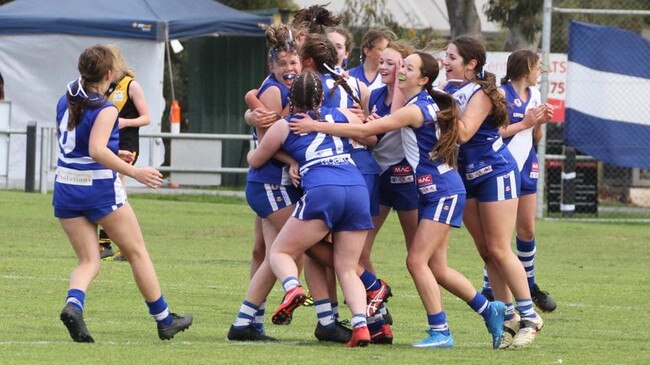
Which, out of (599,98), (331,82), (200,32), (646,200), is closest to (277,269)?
(331,82)

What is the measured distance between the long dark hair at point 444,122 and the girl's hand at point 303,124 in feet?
2.48

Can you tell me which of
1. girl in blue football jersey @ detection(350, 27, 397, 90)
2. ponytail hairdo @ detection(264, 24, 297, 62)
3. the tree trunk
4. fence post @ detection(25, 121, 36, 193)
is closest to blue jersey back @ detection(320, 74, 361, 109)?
ponytail hairdo @ detection(264, 24, 297, 62)

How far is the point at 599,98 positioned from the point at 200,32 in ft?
24.2

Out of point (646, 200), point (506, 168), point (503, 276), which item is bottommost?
point (646, 200)

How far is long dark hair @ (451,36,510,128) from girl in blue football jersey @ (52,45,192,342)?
211cm

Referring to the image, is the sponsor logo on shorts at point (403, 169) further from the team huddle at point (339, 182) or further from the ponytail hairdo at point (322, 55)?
the ponytail hairdo at point (322, 55)

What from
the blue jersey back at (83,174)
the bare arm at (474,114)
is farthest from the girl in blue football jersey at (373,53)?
the blue jersey back at (83,174)

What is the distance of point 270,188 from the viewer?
31.2 ft

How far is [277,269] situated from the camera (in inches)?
356

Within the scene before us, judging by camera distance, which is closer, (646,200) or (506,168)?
(506,168)

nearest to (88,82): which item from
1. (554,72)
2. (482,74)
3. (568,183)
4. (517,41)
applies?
(482,74)

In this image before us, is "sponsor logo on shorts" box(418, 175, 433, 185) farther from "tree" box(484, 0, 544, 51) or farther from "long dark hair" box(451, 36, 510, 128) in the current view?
"tree" box(484, 0, 544, 51)

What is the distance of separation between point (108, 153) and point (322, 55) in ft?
4.93

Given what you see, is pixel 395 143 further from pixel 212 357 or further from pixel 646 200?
pixel 646 200
